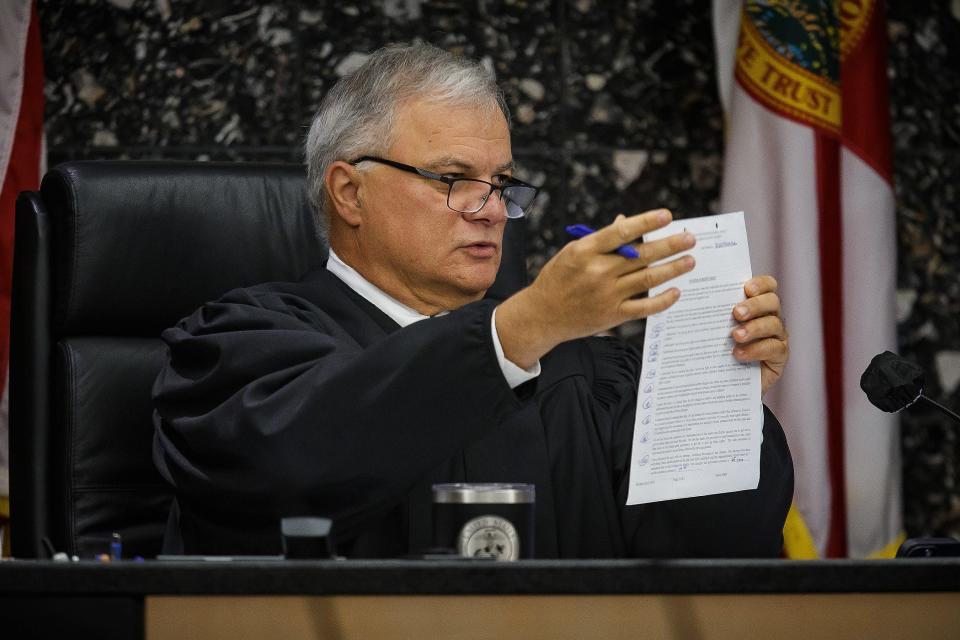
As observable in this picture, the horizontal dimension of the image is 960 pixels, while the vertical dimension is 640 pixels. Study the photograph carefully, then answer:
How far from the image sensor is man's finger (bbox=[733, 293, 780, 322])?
124 centimetres

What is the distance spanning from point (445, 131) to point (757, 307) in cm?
63

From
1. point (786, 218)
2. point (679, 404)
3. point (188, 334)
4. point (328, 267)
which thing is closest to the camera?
point (679, 404)

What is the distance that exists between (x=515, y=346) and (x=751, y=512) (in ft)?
1.76

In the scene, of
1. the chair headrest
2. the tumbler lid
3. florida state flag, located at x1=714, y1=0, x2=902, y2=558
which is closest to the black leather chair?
the chair headrest

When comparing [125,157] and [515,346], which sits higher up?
[125,157]

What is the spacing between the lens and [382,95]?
1.75 meters

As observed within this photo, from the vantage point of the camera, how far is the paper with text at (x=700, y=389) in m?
1.21

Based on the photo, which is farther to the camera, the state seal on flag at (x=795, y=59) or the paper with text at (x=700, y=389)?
the state seal on flag at (x=795, y=59)

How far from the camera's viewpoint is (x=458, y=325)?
127cm

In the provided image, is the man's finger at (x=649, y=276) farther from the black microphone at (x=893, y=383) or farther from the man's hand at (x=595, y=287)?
the black microphone at (x=893, y=383)

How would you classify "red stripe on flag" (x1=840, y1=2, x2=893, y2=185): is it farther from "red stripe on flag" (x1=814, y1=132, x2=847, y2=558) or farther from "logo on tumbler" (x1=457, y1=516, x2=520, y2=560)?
"logo on tumbler" (x1=457, y1=516, x2=520, y2=560)

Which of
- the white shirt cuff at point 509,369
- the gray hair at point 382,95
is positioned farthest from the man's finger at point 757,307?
the gray hair at point 382,95

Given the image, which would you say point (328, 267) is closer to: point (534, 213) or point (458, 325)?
point (458, 325)

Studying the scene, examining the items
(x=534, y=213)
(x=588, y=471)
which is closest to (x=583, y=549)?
(x=588, y=471)
